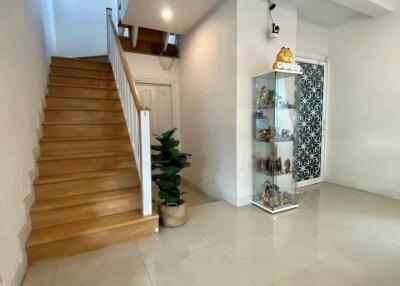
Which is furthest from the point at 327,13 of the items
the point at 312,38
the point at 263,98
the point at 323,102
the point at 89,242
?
the point at 89,242

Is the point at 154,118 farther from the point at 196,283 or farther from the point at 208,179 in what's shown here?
the point at 196,283

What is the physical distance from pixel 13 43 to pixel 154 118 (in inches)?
97.0

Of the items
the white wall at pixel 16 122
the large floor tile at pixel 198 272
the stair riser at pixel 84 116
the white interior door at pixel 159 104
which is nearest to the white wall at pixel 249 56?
the large floor tile at pixel 198 272

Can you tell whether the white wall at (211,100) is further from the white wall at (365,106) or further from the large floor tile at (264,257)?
the white wall at (365,106)

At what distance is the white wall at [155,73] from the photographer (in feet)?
13.2

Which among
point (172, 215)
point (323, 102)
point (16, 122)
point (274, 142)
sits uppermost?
point (323, 102)

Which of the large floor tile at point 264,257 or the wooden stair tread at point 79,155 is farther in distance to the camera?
the wooden stair tread at point 79,155

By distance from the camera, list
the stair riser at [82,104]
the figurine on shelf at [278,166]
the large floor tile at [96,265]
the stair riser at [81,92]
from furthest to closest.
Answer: the stair riser at [81,92] < the stair riser at [82,104] < the figurine on shelf at [278,166] < the large floor tile at [96,265]

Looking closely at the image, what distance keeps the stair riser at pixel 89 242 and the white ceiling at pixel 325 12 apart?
10.7ft

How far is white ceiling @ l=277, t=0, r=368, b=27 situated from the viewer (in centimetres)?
298

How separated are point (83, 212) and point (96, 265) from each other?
0.63 meters

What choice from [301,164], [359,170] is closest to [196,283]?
[301,164]

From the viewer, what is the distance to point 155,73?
4.18 m

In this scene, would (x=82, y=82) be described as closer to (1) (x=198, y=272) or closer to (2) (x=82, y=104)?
(2) (x=82, y=104)
